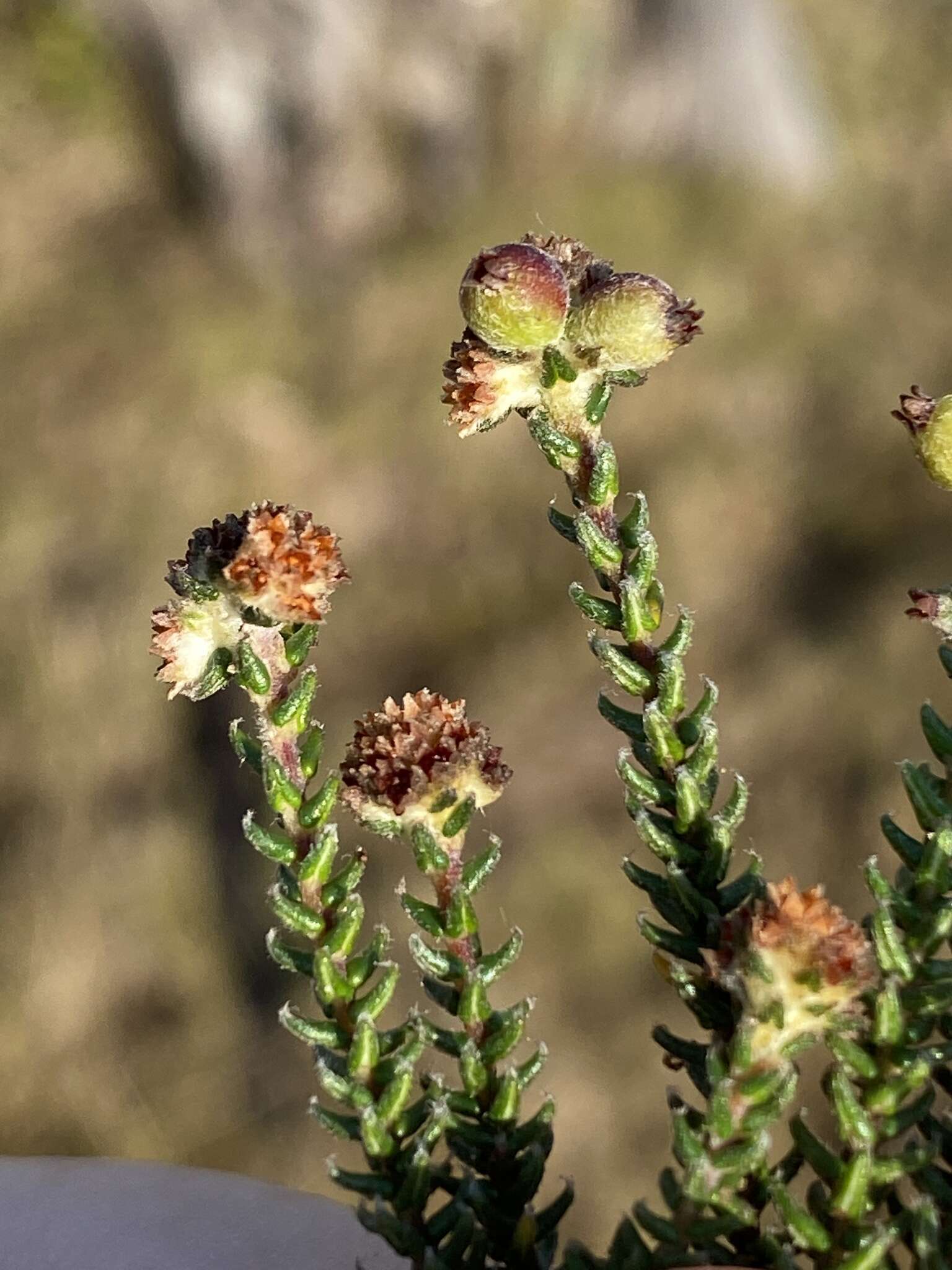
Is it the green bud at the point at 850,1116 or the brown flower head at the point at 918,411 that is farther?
the brown flower head at the point at 918,411

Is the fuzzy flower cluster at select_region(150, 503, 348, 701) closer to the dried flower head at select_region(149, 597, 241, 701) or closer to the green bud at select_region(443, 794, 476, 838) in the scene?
the dried flower head at select_region(149, 597, 241, 701)

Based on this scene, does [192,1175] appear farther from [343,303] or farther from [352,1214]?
[343,303]

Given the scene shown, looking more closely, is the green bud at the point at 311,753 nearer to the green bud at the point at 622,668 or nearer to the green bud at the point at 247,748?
the green bud at the point at 247,748

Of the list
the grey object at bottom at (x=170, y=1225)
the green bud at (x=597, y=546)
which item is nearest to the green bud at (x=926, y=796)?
the green bud at (x=597, y=546)

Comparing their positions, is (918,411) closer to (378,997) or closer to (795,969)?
(795,969)

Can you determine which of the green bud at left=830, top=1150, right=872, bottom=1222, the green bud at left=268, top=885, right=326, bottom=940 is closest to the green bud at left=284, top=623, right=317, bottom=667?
the green bud at left=268, top=885, right=326, bottom=940

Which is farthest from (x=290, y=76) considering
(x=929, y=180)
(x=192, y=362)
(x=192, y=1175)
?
(x=192, y=1175)

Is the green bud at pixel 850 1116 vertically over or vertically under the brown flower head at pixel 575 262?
under


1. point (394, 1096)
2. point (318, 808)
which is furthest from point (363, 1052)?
point (318, 808)
